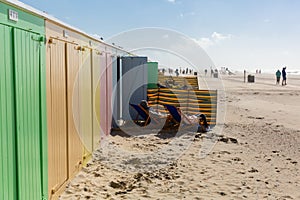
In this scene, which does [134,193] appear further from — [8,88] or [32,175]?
[8,88]

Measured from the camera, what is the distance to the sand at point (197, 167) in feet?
15.2

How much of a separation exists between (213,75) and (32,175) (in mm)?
50744

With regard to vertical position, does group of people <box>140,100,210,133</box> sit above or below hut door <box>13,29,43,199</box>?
below

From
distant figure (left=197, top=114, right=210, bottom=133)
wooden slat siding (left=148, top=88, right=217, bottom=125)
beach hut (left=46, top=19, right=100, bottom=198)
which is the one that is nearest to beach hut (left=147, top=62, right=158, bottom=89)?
wooden slat siding (left=148, top=88, right=217, bottom=125)

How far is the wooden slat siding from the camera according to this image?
401 inches

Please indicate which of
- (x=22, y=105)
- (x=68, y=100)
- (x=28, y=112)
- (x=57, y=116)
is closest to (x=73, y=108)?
(x=68, y=100)

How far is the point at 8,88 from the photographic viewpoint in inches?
110

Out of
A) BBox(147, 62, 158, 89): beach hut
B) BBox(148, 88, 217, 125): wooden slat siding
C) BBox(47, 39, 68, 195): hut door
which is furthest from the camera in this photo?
BBox(147, 62, 158, 89): beach hut

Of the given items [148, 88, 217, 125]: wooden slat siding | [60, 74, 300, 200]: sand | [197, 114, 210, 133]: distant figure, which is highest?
[148, 88, 217, 125]: wooden slat siding

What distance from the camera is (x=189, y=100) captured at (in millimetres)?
10867

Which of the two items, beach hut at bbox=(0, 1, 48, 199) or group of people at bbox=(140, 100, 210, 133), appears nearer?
beach hut at bbox=(0, 1, 48, 199)

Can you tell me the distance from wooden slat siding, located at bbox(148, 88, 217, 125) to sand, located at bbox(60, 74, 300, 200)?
0.96 metres

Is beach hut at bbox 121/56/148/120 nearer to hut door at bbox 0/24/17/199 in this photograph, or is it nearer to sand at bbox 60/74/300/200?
sand at bbox 60/74/300/200

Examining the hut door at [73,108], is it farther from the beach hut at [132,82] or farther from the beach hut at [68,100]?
the beach hut at [132,82]
